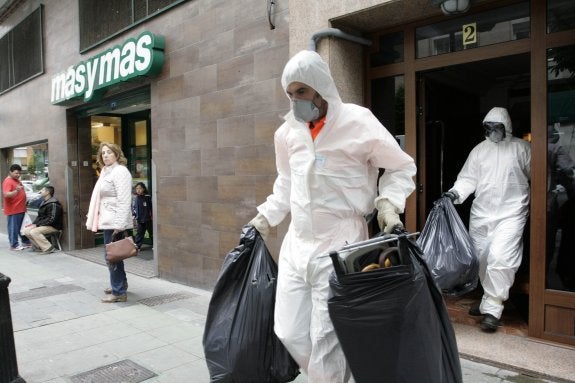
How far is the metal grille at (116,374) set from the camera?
11.1ft

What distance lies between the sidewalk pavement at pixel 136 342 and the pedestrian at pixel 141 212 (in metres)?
2.33

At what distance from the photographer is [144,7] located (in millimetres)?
6934

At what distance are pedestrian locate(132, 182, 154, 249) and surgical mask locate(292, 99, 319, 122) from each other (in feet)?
22.8

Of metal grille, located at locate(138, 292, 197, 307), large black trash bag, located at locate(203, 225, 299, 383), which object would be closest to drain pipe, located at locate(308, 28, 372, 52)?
large black trash bag, located at locate(203, 225, 299, 383)

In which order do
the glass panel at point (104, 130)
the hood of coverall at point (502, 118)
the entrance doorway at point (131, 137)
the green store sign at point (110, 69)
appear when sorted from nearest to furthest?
the hood of coverall at point (502, 118) → the green store sign at point (110, 69) → the entrance doorway at point (131, 137) → the glass panel at point (104, 130)

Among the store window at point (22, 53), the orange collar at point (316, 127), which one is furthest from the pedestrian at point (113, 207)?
the store window at point (22, 53)

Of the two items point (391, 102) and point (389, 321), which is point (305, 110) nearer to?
point (389, 321)

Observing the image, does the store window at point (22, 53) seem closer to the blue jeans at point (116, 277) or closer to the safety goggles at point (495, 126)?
the blue jeans at point (116, 277)

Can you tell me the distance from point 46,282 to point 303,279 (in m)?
5.62

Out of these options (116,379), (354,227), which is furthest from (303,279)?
(116,379)

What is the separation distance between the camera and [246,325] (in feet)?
7.97

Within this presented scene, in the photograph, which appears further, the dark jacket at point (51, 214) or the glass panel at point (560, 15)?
the dark jacket at point (51, 214)

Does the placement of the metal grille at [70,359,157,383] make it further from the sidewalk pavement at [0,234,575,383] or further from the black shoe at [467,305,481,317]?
the black shoe at [467,305,481,317]

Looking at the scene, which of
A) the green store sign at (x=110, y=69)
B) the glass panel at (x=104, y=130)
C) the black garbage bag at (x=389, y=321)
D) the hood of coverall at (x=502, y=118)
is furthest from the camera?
the glass panel at (x=104, y=130)
